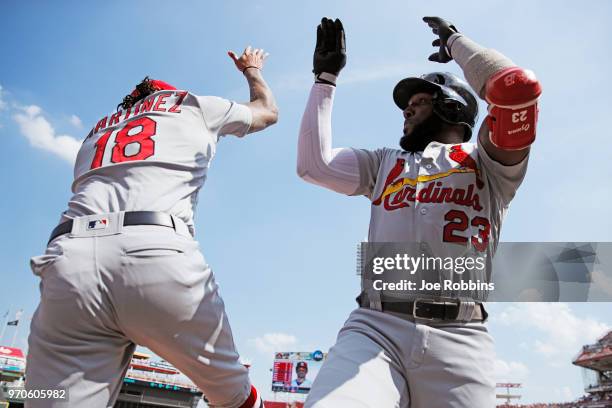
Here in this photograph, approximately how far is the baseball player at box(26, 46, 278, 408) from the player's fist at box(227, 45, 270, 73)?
1348mm

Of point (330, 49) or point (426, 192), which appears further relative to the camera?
point (330, 49)

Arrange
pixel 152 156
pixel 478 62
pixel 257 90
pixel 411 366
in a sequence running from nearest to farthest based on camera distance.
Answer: pixel 411 366
pixel 152 156
pixel 478 62
pixel 257 90

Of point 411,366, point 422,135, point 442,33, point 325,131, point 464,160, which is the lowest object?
point 411,366

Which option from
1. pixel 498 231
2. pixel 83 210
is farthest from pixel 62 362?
pixel 498 231

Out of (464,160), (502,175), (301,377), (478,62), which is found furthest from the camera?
A: (301,377)

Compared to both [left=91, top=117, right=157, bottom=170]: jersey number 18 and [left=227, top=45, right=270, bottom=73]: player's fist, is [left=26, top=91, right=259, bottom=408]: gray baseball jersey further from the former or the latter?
[left=227, top=45, right=270, bottom=73]: player's fist

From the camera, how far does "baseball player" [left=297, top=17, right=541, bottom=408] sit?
2.05 metres

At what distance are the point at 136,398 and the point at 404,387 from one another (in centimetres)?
4072

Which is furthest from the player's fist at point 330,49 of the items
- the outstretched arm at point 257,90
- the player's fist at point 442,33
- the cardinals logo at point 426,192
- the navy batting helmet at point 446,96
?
the cardinals logo at point 426,192

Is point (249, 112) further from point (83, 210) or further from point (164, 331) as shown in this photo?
point (164, 331)

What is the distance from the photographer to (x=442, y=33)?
305 cm

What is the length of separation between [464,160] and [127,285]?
196cm

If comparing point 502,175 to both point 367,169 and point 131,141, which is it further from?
point 131,141

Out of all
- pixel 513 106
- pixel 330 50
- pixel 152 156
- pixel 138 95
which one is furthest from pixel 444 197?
pixel 138 95
